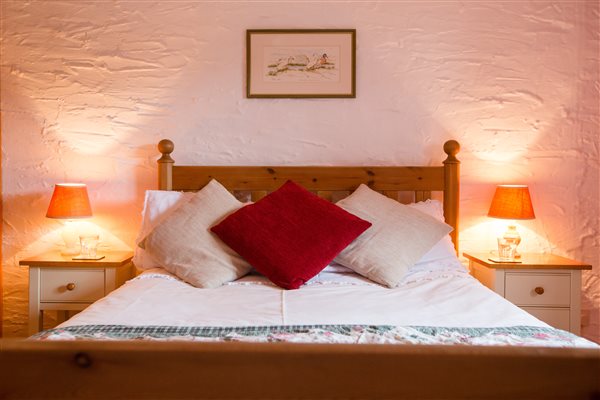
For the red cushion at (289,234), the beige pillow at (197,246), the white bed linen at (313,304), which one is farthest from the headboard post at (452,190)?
the beige pillow at (197,246)

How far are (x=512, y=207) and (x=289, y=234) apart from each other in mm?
1258

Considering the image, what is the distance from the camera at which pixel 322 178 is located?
269 cm

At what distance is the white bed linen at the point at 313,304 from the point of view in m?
1.52

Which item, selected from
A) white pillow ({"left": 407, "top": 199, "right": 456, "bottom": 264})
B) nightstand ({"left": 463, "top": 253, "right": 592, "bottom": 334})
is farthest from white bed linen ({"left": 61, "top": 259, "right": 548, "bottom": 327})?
nightstand ({"left": 463, "top": 253, "right": 592, "bottom": 334})

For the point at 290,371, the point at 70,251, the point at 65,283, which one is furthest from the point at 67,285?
the point at 290,371

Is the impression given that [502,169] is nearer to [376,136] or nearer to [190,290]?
[376,136]

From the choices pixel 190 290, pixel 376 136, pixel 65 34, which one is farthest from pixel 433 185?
pixel 65 34

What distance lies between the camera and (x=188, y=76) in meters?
2.82

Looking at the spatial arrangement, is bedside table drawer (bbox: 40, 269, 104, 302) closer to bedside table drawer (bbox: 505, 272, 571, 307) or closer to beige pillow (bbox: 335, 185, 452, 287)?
beige pillow (bbox: 335, 185, 452, 287)

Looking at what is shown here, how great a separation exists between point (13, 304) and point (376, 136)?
93.1 inches

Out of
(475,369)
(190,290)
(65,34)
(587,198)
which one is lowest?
(190,290)

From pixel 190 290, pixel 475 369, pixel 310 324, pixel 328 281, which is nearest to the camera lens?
pixel 475 369

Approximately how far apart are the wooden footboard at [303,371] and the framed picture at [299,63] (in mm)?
2251

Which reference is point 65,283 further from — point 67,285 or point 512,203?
point 512,203
